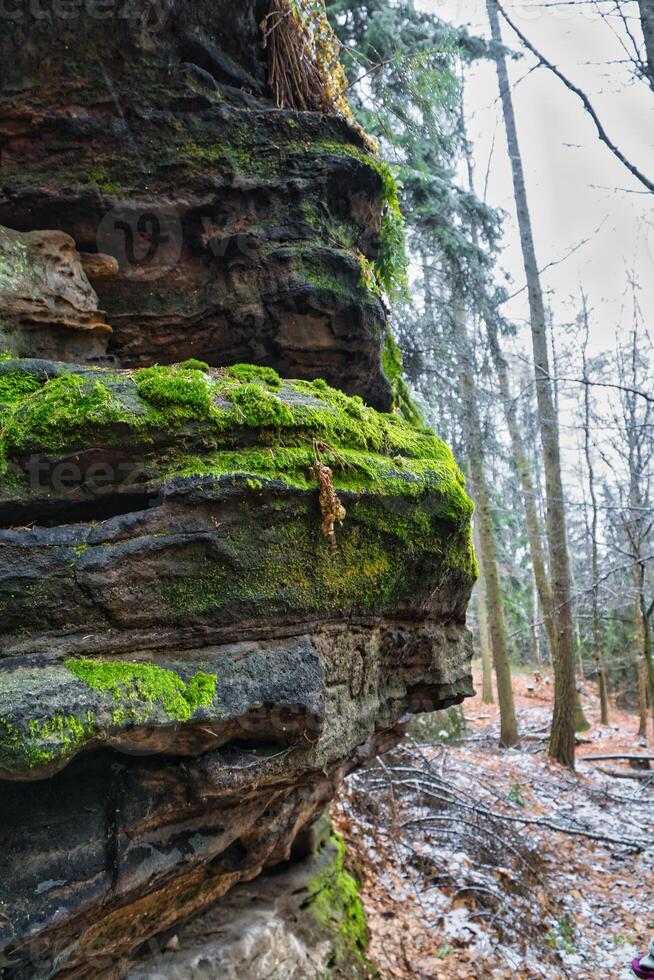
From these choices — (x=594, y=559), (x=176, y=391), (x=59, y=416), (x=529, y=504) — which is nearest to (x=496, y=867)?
(x=176, y=391)

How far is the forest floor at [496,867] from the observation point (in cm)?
545

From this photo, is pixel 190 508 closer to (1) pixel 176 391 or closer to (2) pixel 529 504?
(1) pixel 176 391

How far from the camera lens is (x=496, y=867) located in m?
6.58

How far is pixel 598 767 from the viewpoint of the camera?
11.1 m

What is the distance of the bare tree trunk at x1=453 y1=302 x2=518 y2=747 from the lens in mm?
11891

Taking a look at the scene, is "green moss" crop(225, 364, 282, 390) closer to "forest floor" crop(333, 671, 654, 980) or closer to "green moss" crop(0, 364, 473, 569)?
"green moss" crop(0, 364, 473, 569)

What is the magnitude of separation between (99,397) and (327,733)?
2.25 m

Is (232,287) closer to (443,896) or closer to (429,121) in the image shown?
(429,121)

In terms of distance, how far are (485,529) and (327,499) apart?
32.4 ft

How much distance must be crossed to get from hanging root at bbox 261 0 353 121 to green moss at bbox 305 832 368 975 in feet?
21.3

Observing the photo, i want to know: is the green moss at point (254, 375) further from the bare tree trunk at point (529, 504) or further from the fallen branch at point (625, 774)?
the fallen branch at point (625, 774)

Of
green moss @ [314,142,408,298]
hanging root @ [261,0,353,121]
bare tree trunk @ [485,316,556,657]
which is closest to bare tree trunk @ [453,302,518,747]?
bare tree trunk @ [485,316,556,657]

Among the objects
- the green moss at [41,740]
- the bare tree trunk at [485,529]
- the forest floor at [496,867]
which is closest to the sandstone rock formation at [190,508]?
the green moss at [41,740]

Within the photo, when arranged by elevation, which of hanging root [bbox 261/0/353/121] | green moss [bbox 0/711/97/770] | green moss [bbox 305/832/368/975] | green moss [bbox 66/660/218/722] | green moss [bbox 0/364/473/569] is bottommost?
green moss [bbox 305/832/368/975]
